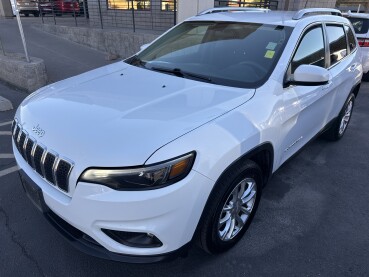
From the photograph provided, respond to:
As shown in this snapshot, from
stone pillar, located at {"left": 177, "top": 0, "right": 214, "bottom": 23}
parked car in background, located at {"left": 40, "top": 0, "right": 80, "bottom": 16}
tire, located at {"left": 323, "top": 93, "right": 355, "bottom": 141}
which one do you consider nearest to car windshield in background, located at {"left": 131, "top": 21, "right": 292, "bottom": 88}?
tire, located at {"left": 323, "top": 93, "right": 355, "bottom": 141}

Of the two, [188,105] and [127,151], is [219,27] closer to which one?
A: [188,105]

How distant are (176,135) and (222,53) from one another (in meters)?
1.45

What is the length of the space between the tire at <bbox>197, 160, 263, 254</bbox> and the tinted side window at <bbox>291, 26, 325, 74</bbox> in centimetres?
109

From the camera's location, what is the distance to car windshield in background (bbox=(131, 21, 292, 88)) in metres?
2.69

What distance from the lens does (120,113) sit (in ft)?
6.97

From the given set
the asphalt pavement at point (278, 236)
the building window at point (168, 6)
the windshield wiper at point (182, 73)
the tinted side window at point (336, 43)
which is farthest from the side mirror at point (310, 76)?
the building window at point (168, 6)

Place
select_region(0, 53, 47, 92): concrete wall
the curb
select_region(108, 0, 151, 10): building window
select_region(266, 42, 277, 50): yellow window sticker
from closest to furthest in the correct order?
select_region(266, 42, 277, 50): yellow window sticker
the curb
select_region(0, 53, 47, 92): concrete wall
select_region(108, 0, 151, 10): building window

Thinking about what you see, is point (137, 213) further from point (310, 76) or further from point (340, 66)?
point (340, 66)

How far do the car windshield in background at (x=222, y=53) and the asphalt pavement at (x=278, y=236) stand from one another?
→ 111cm

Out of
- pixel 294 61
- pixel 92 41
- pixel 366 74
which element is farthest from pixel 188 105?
pixel 92 41

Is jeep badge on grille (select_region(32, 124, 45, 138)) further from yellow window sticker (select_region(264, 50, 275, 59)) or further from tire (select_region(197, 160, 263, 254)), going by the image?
yellow window sticker (select_region(264, 50, 275, 59))

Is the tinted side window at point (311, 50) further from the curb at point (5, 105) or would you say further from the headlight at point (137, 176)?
the curb at point (5, 105)

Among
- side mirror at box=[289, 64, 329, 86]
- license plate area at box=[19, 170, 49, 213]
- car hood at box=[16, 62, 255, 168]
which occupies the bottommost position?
license plate area at box=[19, 170, 49, 213]

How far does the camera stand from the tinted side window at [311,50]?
2861 mm
